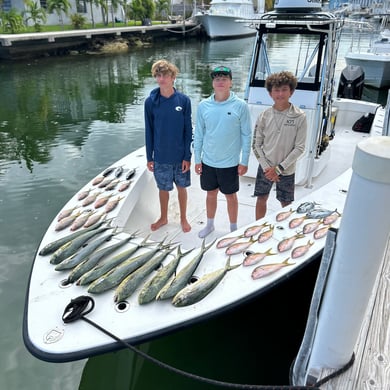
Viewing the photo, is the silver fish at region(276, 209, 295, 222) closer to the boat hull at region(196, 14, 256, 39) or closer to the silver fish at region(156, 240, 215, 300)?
the silver fish at region(156, 240, 215, 300)

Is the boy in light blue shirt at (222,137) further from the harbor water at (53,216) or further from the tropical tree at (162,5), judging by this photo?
the tropical tree at (162,5)

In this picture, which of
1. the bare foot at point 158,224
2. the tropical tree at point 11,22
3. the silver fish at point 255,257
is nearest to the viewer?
the silver fish at point 255,257

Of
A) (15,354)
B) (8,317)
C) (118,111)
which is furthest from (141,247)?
(118,111)

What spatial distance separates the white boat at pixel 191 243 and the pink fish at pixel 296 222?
0.06 ft

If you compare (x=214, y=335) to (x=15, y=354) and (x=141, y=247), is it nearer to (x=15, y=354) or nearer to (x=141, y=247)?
(x=141, y=247)

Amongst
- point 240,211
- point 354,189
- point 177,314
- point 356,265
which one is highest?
point 354,189

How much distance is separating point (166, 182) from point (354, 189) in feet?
8.17

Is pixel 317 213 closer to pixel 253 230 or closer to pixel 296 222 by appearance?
pixel 296 222

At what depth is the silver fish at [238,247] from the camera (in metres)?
2.96

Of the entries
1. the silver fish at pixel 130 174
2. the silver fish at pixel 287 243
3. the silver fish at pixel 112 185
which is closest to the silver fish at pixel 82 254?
the silver fish at pixel 112 185

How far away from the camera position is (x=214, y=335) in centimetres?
375

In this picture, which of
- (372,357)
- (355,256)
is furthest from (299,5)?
(372,357)

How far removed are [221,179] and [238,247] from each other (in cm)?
86

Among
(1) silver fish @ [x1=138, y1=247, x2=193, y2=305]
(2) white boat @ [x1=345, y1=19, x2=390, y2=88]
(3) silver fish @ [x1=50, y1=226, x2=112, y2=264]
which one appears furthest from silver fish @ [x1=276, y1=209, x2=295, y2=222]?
(2) white boat @ [x1=345, y1=19, x2=390, y2=88]
